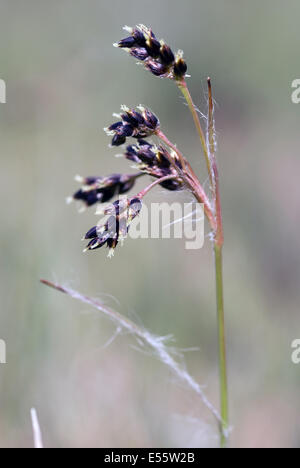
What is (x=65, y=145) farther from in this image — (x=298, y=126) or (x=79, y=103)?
(x=298, y=126)

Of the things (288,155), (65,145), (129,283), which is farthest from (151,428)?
(288,155)

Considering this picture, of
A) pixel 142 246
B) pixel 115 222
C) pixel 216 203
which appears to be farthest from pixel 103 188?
pixel 142 246

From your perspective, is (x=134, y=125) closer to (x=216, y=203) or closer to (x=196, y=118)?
(x=196, y=118)

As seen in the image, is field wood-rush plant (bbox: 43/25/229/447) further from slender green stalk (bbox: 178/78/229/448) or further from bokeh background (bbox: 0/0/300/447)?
bokeh background (bbox: 0/0/300/447)

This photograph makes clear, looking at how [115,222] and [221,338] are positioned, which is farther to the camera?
[221,338]

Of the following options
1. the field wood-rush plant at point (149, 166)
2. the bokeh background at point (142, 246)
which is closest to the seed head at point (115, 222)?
the field wood-rush plant at point (149, 166)

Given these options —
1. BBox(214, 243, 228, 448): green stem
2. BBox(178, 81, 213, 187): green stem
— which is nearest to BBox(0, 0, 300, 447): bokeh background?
BBox(214, 243, 228, 448): green stem

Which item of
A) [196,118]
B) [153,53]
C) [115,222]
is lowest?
[115,222]
